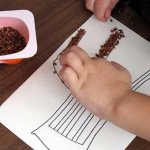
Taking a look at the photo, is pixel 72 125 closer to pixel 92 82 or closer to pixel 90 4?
pixel 92 82

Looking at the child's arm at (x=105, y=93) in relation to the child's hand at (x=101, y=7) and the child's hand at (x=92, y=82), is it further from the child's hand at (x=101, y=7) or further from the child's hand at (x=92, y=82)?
the child's hand at (x=101, y=7)

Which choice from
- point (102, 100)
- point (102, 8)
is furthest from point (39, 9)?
point (102, 100)

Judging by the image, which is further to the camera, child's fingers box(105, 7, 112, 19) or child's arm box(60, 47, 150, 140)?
child's fingers box(105, 7, 112, 19)

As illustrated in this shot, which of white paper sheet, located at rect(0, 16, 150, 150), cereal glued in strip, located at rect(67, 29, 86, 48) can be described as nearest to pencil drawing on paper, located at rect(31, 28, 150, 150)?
white paper sheet, located at rect(0, 16, 150, 150)

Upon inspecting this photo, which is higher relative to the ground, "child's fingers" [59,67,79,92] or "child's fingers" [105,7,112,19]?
"child's fingers" [105,7,112,19]

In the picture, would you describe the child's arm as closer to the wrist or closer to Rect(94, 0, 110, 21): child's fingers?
the wrist

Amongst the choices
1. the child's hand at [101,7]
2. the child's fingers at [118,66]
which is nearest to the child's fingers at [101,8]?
the child's hand at [101,7]

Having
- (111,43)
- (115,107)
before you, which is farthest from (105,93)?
(111,43)
